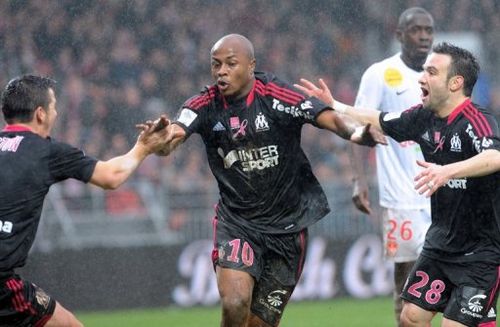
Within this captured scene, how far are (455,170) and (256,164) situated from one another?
1.60m

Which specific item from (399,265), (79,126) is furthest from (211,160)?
(79,126)

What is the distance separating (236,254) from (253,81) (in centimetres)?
122

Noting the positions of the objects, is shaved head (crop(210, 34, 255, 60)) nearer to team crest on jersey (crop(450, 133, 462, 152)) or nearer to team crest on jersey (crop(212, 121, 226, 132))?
team crest on jersey (crop(212, 121, 226, 132))

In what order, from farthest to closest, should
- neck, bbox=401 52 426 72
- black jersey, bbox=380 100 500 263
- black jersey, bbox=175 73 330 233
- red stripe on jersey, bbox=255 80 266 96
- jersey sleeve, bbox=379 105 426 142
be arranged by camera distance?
1. neck, bbox=401 52 426 72
2. red stripe on jersey, bbox=255 80 266 96
3. black jersey, bbox=175 73 330 233
4. jersey sleeve, bbox=379 105 426 142
5. black jersey, bbox=380 100 500 263

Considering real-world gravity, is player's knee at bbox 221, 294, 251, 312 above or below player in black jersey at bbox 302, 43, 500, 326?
below

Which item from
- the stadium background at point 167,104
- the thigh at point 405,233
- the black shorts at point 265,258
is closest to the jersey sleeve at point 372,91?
the thigh at point 405,233

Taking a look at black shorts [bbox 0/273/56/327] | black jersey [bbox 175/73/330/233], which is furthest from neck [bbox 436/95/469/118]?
black shorts [bbox 0/273/56/327]

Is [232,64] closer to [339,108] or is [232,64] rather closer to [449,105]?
[339,108]

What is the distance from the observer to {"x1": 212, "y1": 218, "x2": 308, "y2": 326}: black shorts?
7.65m

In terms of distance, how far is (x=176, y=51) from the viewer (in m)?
15.5

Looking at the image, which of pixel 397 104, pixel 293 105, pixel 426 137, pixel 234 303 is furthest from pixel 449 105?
pixel 397 104

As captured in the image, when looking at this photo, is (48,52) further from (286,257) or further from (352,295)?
(286,257)

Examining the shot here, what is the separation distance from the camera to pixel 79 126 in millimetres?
14344

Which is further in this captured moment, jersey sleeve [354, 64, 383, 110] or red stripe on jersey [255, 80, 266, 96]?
jersey sleeve [354, 64, 383, 110]
